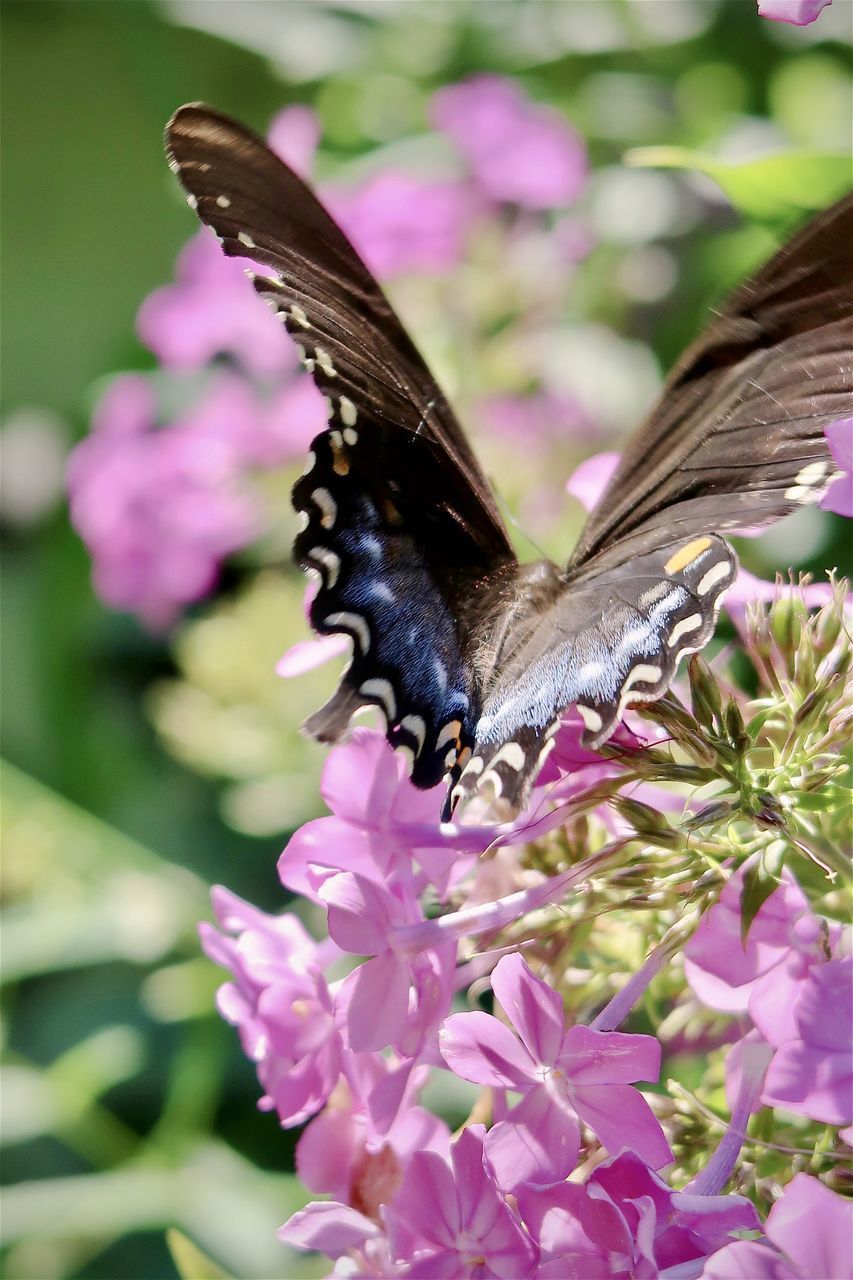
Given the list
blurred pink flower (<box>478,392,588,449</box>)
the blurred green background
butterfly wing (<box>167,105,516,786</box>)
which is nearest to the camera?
butterfly wing (<box>167,105,516,786</box>)

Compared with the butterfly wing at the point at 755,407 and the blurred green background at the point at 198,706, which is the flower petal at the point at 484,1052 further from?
the blurred green background at the point at 198,706

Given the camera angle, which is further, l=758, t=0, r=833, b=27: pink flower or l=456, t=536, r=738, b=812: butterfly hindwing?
l=456, t=536, r=738, b=812: butterfly hindwing

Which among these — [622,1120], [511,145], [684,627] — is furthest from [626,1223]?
[511,145]

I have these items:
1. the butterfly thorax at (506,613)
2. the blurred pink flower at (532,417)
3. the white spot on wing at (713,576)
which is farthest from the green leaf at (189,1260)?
the blurred pink flower at (532,417)

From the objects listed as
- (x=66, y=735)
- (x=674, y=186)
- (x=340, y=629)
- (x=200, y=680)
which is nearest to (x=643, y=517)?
(x=340, y=629)

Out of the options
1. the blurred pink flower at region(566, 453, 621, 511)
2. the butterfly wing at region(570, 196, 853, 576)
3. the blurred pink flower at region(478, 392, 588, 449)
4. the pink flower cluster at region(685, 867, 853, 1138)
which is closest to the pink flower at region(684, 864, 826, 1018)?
the pink flower cluster at region(685, 867, 853, 1138)

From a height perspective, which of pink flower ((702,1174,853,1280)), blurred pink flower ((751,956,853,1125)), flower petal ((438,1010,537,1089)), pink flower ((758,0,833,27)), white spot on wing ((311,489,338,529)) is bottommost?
pink flower ((702,1174,853,1280))

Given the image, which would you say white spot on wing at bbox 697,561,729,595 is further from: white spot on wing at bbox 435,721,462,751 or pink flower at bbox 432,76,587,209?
pink flower at bbox 432,76,587,209
